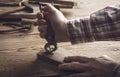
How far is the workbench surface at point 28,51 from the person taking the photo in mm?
1024

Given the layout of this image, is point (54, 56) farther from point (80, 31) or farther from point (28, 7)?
point (28, 7)

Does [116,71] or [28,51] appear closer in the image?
[116,71]

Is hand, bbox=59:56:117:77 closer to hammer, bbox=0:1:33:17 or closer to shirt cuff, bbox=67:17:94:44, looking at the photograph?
shirt cuff, bbox=67:17:94:44

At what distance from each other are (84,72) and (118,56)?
0.19 metres

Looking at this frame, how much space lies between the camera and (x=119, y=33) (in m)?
1.06

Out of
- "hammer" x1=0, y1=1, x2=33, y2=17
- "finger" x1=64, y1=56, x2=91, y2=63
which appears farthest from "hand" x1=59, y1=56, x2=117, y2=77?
"hammer" x1=0, y1=1, x2=33, y2=17

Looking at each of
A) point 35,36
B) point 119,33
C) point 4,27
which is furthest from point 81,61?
point 4,27

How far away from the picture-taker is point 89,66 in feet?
3.28

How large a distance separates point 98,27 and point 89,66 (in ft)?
0.49

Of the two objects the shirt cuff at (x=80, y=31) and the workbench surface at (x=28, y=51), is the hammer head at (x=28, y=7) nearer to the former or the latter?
the workbench surface at (x=28, y=51)

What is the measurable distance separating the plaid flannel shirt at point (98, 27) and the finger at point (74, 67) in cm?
11

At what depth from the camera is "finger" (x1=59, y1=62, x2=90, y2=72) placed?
3.28 ft

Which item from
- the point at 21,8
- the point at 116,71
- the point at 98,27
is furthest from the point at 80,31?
the point at 21,8

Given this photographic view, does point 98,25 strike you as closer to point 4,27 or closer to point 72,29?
point 72,29
